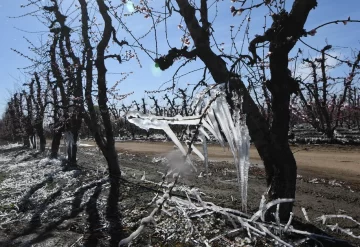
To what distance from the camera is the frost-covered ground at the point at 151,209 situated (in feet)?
15.8

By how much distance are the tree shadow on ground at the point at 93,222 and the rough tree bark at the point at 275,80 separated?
8.69 ft

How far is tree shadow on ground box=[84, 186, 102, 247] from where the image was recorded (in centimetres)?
524

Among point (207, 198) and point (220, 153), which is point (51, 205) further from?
point (220, 153)

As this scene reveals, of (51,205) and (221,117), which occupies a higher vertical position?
(221,117)

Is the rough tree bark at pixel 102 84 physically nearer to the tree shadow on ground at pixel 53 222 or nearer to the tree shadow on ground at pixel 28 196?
the tree shadow on ground at pixel 53 222

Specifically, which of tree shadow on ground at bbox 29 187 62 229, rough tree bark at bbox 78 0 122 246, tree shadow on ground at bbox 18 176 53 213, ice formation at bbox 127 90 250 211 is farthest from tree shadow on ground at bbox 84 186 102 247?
ice formation at bbox 127 90 250 211

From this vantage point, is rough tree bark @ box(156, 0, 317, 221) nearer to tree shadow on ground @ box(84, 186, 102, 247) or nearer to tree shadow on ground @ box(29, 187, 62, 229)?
tree shadow on ground @ box(84, 186, 102, 247)

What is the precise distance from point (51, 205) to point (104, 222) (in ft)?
7.49

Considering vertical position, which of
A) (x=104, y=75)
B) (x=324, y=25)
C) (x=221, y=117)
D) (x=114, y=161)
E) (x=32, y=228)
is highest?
(x=104, y=75)

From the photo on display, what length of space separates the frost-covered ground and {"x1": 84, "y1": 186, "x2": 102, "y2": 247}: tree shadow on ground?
1 cm

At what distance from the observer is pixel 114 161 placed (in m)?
10.4

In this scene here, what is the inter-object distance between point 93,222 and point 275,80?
3910 mm

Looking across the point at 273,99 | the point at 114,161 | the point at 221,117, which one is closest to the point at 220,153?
the point at 114,161

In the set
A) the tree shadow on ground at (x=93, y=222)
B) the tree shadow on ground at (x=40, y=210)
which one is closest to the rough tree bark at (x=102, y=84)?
the tree shadow on ground at (x=40, y=210)
